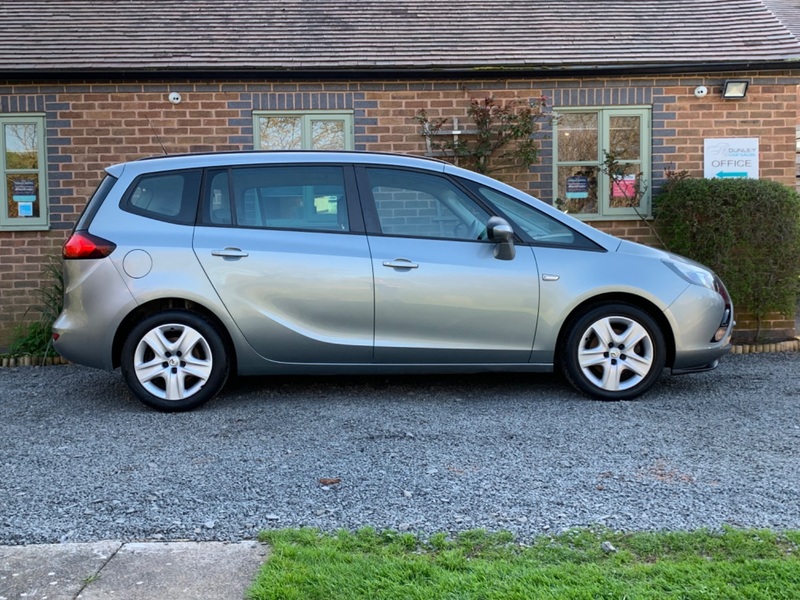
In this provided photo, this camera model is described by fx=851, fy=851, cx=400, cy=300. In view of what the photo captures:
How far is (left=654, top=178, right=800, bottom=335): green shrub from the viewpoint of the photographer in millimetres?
8273

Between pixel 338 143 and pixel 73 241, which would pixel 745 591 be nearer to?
pixel 73 241

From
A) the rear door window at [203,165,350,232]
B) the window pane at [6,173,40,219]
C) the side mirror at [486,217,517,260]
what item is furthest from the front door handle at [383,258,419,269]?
the window pane at [6,173,40,219]

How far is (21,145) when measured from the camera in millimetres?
8984

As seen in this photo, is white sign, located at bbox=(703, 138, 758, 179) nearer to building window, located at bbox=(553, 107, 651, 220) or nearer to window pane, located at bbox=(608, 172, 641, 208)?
building window, located at bbox=(553, 107, 651, 220)

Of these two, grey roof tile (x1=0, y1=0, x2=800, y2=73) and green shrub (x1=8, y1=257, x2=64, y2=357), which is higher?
grey roof tile (x1=0, y1=0, x2=800, y2=73)

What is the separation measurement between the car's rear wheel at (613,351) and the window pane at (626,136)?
3.75 meters

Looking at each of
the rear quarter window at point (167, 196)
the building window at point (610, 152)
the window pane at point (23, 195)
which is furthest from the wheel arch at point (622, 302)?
the window pane at point (23, 195)

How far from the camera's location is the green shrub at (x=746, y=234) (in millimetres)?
8273

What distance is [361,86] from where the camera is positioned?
355 inches

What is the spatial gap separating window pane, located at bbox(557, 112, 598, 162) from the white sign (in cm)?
122

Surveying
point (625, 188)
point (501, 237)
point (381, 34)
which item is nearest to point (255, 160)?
point (501, 237)

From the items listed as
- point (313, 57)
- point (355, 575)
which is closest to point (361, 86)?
point (313, 57)

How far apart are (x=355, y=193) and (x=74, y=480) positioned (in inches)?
107

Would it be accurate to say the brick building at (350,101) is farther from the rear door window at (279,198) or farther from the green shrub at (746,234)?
the rear door window at (279,198)
